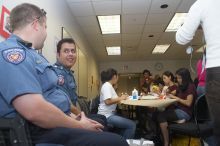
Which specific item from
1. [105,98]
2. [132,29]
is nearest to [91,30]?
[132,29]

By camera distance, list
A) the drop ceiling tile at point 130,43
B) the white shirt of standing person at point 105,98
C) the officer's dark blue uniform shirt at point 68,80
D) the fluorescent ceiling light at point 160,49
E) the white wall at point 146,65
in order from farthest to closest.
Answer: the white wall at point 146,65, the fluorescent ceiling light at point 160,49, the drop ceiling tile at point 130,43, the white shirt of standing person at point 105,98, the officer's dark blue uniform shirt at point 68,80

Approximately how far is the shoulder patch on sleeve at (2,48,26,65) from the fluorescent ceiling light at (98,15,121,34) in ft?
14.4

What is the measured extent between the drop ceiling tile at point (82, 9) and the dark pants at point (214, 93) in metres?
3.58

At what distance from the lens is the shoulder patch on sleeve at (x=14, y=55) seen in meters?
1.07

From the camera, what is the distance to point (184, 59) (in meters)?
11.0

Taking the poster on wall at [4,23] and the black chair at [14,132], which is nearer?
the black chair at [14,132]

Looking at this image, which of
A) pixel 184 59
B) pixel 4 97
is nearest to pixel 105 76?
pixel 4 97

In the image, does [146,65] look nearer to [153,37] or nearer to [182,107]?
[153,37]

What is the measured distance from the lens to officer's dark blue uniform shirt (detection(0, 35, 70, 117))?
1.04m

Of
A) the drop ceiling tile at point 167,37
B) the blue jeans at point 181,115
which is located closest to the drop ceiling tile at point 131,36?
the drop ceiling tile at point 167,37

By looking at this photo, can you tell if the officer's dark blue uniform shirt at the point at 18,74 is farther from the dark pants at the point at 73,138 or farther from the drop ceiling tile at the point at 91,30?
the drop ceiling tile at the point at 91,30

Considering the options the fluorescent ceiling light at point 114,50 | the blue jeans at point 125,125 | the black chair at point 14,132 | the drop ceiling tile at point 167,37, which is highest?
the drop ceiling tile at point 167,37

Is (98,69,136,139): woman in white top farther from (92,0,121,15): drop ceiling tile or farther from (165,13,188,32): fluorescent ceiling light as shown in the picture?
(165,13,188,32): fluorescent ceiling light

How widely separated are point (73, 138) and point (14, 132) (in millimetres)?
256
